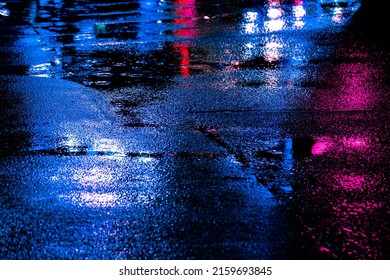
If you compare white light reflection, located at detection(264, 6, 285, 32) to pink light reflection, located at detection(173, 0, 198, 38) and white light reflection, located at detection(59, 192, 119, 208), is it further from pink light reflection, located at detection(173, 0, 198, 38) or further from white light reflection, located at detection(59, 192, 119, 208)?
white light reflection, located at detection(59, 192, 119, 208)

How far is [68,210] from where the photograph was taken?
13.6ft

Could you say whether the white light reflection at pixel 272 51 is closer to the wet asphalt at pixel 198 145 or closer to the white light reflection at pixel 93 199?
the wet asphalt at pixel 198 145

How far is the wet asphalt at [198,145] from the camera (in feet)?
12.2

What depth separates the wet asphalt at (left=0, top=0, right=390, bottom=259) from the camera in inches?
147

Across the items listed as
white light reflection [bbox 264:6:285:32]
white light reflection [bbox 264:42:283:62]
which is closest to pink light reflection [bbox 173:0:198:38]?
white light reflection [bbox 264:6:285:32]

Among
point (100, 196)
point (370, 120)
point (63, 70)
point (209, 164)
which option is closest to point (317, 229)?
point (209, 164)

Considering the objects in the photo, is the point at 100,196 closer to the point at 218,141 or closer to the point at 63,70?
the point at 218,141

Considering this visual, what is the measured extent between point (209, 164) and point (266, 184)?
658 millimetres

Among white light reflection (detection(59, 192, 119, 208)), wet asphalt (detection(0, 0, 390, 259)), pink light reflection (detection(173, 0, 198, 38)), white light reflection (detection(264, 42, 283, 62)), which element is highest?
pink light reflection (detection(173, 0, 198, 38))

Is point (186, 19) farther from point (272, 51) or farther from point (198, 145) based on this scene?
point (198, 145)

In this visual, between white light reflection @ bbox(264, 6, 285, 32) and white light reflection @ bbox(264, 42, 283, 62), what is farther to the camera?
white light reflection @ bbox(264, 6, 285, 32)

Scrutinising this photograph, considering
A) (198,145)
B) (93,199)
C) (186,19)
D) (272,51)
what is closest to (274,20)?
(186,19)

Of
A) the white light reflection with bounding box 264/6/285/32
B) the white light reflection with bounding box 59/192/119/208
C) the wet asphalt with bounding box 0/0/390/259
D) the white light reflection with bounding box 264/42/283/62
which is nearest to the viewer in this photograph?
the wet asphalt with bounding box 0/0/390/259

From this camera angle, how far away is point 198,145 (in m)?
5.27
